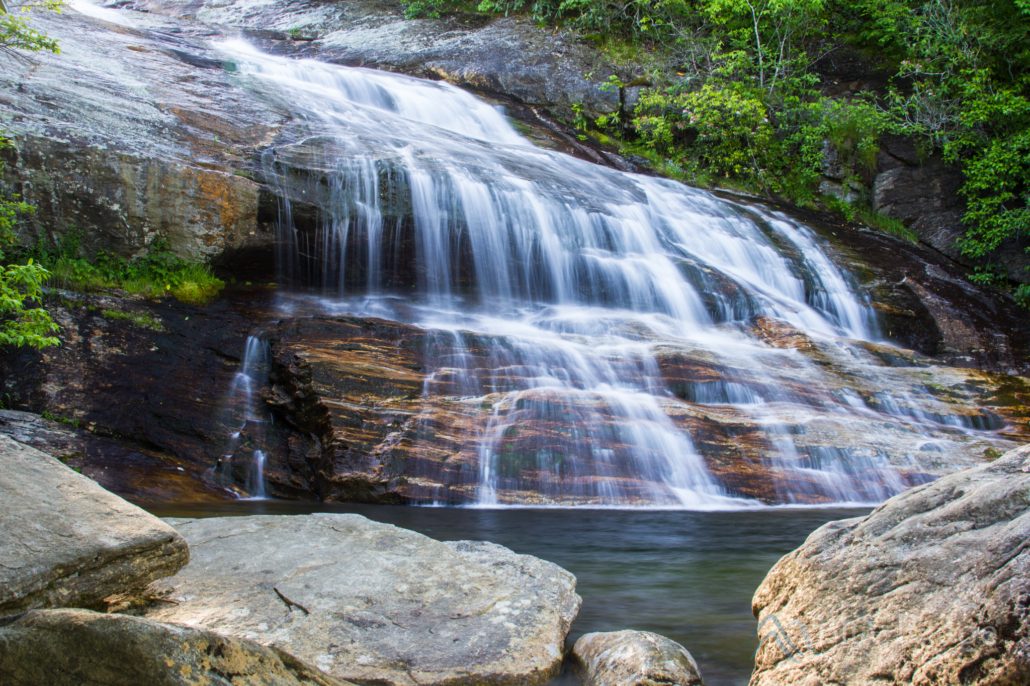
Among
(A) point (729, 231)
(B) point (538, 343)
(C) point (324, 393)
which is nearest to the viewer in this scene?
(C) point (324, 393)

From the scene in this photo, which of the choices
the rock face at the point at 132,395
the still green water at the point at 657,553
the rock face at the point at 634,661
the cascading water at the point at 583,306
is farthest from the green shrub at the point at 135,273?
the rock face at the point at 634,661

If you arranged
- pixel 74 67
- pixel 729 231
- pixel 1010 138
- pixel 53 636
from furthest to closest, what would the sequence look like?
1. pixel 1010 138
2. pixel 729 231
3. pixel 74 67
4. pixel 53 636

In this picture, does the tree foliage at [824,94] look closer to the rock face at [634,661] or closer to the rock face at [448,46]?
the rock face at [448,46]

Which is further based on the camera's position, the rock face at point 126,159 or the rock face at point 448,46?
the rock face at point 448,46

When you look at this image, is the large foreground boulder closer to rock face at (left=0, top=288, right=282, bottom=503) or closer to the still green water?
the still green water

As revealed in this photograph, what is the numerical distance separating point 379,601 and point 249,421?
4719 millimetres

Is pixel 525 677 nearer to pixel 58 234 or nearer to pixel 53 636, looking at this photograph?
pixel 53 636

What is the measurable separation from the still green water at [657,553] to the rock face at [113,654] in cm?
159

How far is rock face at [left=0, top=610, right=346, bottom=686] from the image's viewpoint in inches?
78.4

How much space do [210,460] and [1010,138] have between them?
17011mm

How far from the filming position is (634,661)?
3.02 meters

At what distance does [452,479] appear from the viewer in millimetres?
7051

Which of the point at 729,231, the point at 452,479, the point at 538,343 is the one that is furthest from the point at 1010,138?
the point at 452,479

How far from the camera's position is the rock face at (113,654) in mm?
1990
